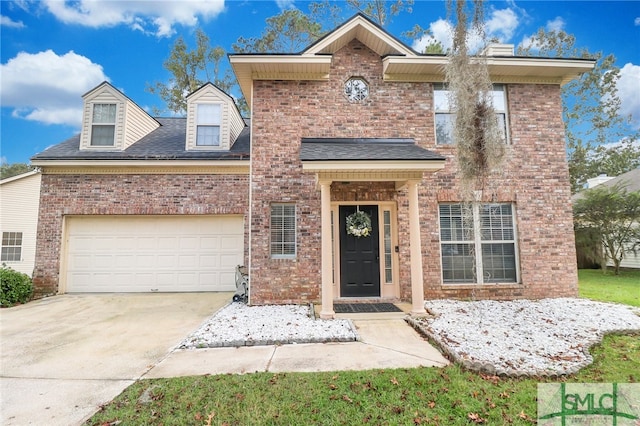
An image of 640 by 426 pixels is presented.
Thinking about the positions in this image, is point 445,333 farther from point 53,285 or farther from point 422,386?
point 53,285

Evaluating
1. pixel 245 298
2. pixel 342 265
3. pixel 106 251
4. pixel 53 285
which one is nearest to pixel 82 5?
pixel 106 251

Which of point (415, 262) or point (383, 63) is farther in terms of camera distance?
point (383, 63)

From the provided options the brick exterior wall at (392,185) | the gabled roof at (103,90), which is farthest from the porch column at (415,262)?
the gabled roof at (103,90)

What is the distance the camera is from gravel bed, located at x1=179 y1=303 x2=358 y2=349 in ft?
15.1

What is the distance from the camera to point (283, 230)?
23.5 ft

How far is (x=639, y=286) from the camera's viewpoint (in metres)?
9.52

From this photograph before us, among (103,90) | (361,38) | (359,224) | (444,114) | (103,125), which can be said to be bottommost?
(359,224)

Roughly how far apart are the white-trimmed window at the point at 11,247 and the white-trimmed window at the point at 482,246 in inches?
558

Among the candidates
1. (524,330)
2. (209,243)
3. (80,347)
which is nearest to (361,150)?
(524,330)

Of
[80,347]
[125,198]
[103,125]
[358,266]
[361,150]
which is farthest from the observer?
[103,125]

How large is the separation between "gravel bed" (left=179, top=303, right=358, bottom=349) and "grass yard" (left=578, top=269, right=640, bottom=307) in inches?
276

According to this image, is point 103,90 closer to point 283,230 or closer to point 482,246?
point 283,230

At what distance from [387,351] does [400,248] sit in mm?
3136

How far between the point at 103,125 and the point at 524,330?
1188 cm
